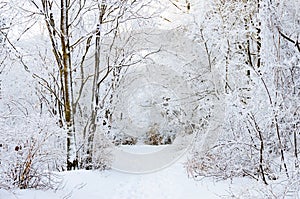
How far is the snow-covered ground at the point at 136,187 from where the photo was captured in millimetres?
3449

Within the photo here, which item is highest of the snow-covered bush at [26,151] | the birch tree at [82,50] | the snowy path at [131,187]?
the birch tree at [82,50]

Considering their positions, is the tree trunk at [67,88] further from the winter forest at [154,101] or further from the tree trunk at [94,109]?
the tree trunk at [94,109]

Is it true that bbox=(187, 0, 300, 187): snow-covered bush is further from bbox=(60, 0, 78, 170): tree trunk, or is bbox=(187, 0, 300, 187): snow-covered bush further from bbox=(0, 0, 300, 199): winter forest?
bbox=(60, 0, 78, 170): tree trunk

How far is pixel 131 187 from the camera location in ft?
17.4

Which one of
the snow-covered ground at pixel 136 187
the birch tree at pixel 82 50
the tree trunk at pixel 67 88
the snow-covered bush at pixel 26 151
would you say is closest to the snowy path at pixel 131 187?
the snow-covered ground at pixel 136 187

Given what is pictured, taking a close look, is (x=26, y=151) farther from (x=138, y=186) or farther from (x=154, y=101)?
(x=154, y=101)

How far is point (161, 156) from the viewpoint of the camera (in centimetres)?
Result: 798

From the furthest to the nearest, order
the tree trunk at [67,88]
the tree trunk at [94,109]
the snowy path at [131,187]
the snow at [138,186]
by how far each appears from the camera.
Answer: the tree trunk at [94,109] < the tree trunk at [67,88] < the snowy path at [131,187] < the snow at [138,186]

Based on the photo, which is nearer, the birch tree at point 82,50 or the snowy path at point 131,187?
the snowy path at point 131,187

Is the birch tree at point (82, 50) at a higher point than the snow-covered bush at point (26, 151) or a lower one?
higher

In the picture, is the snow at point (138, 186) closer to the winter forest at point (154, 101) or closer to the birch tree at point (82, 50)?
the winter forest at point (154, 101)

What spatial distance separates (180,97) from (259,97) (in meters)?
4.35

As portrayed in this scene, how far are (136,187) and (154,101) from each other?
358 centimetres

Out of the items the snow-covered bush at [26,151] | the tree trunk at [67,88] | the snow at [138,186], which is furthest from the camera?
the tree trunk at [67,88]
